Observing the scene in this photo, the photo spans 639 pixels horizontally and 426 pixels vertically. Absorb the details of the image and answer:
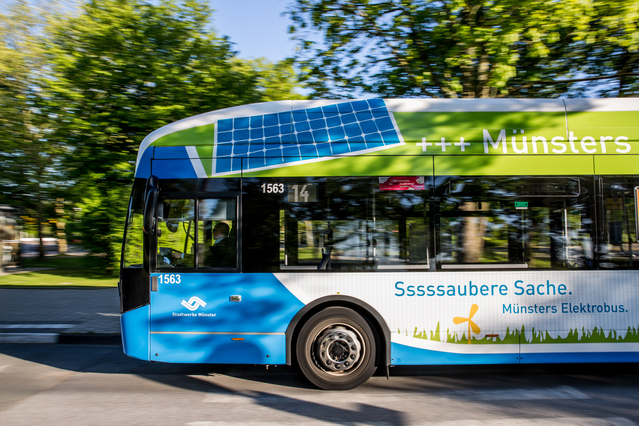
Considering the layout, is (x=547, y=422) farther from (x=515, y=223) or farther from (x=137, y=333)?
(x=137, y=333)

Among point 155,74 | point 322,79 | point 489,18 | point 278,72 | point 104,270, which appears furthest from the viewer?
point 278,72

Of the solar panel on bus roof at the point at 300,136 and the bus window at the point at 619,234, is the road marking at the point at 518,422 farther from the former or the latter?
the solar panel on bus roof at the point at 300,136

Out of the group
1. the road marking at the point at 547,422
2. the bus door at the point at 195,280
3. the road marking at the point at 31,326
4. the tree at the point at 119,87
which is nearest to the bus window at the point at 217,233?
the bus door at the point at 195,280

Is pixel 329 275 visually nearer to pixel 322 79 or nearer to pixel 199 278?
pixel 199 278

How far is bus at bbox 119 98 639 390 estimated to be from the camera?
497 cm

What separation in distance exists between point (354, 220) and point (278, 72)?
12954mm

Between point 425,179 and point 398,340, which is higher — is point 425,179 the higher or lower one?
the higher one

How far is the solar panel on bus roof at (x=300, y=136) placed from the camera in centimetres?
508

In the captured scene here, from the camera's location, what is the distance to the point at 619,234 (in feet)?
16.5

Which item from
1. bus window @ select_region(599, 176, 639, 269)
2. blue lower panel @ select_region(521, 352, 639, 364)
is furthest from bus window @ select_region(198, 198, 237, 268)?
bus window @ select_region(599, 176, 639, 269)

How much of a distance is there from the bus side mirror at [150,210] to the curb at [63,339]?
10.6 ft

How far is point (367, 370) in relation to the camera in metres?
4.97

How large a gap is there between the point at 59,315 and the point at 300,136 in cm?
682

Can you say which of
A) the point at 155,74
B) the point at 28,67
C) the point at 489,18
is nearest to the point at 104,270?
the point at 155,74
